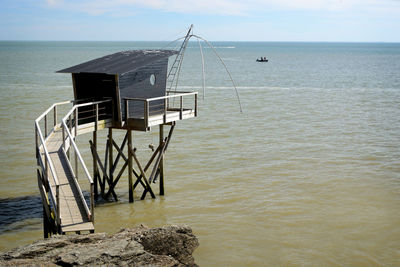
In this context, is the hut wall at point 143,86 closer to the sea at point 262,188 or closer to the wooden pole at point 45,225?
the sea at point 262,188

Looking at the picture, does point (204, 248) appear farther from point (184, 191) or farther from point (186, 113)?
point (186, 113)

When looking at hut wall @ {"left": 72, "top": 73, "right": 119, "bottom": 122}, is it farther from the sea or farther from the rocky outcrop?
the rocky outcrop

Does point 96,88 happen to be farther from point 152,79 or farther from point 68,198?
point 68,198

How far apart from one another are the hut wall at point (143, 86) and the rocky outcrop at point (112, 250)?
6.65 metres

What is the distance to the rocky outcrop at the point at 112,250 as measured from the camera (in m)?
9.66

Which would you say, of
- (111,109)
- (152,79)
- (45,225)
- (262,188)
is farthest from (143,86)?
(45,225)

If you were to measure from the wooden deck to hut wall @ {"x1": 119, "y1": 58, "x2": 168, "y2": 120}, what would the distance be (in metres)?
3.11

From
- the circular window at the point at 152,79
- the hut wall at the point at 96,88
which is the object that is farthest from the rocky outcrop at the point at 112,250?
the circular window at the point at 152,79

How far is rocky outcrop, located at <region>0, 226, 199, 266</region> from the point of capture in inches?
380

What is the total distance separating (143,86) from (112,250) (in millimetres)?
8878

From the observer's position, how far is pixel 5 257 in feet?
32.6

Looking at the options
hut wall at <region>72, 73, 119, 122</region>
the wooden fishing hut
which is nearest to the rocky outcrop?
the wooden fishing hut

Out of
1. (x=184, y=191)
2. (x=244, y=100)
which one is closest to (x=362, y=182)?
(x=184, y=191)

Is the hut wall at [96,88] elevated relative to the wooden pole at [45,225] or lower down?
elevated
